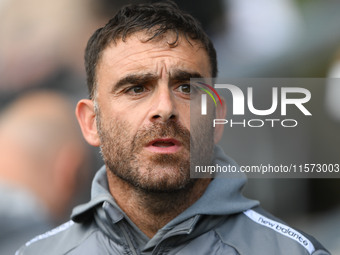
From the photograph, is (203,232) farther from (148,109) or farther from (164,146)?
(148,109)

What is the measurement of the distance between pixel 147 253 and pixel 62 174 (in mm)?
1662

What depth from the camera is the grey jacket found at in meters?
1.80

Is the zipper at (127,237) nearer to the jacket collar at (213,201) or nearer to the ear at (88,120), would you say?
the jacket collar at (213,201)

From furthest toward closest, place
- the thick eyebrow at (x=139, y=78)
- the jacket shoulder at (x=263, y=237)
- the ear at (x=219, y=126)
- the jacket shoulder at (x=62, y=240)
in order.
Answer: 1. the ear at (x=219, y=126)
2. the jacket shoulder at (x=62, y=240)
3. the thick eyebrow at (x=139, y=78)
4. the jacket shoulder at (x=263, y=237)

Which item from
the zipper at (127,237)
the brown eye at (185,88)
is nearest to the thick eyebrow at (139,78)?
the brown eye at (185,88)

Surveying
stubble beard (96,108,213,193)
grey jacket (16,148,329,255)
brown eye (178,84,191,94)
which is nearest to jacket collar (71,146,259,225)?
grey jacket (16,148,329,255)

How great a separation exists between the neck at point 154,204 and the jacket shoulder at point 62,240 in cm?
21

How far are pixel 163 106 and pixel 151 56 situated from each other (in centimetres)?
27

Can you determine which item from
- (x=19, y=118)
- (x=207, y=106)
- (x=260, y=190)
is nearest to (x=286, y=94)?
(x=260, y=190)

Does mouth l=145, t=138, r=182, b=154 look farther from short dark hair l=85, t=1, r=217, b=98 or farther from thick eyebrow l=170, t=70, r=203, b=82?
short dark hair l=85, t=1, r=217, b=98

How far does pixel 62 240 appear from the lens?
81.9 inches

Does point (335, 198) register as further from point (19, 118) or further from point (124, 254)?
point (19, 118)

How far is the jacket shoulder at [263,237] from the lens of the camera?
1.79 m

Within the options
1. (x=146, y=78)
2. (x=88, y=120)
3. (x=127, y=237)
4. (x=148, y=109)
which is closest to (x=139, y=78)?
(x=146, y=78)
